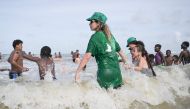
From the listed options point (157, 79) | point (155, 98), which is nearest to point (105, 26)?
point (155, 98)

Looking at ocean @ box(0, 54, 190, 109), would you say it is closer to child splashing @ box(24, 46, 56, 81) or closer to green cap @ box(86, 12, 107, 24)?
green cap @ box(86, 12, 107, 24)

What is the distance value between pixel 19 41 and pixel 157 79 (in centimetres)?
415

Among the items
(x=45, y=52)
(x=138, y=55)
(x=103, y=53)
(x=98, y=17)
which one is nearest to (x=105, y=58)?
(x=103, y=53)

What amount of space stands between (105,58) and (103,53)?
0.11 metres

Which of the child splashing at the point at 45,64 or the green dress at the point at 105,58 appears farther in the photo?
the child splashing at the point at 45,64


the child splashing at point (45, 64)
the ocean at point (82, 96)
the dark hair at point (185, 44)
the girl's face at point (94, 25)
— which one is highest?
the girl's face at point (94, 25)

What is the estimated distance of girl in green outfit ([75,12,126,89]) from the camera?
6.50 m

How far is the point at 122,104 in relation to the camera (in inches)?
306

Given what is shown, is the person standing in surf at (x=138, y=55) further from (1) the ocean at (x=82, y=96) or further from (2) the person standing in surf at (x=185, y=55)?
(2) the person standing in surf at (x=185, y=55)

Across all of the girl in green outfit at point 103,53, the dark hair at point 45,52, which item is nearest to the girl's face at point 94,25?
the girl in green outfit at point 103,53

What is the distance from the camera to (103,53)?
260 inches

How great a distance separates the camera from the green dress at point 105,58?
651 centimetres

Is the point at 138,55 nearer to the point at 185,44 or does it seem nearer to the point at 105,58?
the point at 105,58

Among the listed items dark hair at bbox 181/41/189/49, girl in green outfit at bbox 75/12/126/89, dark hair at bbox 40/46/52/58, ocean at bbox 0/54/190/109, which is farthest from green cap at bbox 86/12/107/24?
dark hair at bbox 181/41/189/49
